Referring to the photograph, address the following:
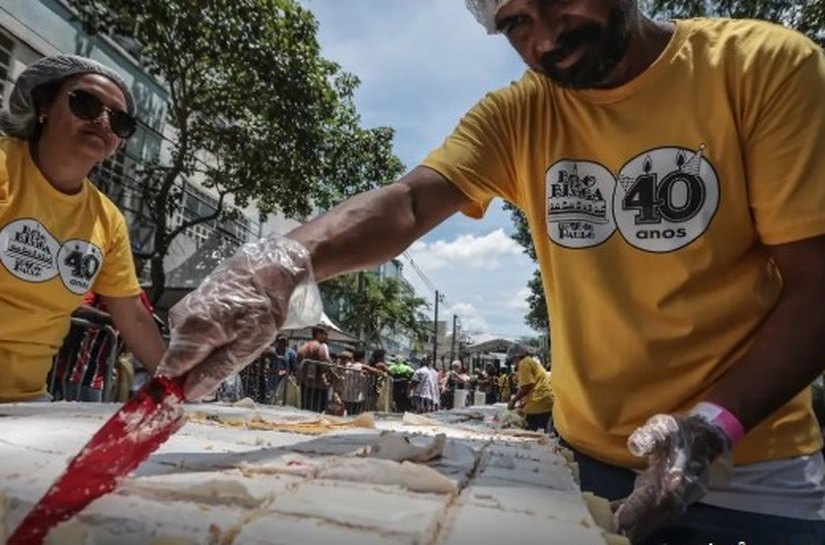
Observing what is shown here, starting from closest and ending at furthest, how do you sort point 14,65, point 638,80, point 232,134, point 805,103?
point 805,103
point 638,80
point 14,65
point 232,134

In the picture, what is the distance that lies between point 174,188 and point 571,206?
15223 mm

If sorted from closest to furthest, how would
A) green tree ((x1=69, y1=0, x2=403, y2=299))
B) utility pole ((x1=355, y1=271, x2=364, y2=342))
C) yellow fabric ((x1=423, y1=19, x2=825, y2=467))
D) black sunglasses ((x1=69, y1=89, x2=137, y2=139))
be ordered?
1. yellow fabric ((x1=423, y1=19, x2=825, y2=467))
2. black sunglasses ((x1=69, y1=89, x2=137, y2=139))
3. green tree ((x1=69, y1=0, x2=403, y2=299))
4. utility pole ((x1=355, y1=271, x2=364, y2=342))

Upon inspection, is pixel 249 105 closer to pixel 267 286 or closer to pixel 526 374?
pixel 526 374

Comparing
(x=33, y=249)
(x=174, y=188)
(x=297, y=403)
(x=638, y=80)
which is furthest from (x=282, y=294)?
(x=174, y=188)

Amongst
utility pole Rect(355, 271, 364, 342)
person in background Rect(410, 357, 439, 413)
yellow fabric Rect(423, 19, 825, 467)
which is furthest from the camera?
utility pole Rect(355, 271, 364, 342)

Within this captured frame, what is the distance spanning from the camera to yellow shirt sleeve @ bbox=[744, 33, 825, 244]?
51.8 inches

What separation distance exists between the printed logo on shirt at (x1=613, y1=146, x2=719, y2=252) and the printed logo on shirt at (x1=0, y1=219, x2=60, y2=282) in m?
2.07

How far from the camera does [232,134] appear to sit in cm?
1361

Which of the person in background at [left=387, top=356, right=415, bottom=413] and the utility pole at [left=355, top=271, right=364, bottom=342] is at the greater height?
the utility pole at [left=355, top=271, right=364, bottom=342]

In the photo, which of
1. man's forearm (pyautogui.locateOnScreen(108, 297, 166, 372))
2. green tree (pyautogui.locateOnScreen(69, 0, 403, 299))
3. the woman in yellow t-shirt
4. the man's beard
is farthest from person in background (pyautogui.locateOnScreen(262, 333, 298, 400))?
the man's beard

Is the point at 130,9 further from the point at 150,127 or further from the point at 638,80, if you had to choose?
the point at 638,80

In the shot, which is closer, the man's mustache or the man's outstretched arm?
the man's outstretched arm

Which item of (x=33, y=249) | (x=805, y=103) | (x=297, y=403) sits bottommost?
(x=297, y=403)

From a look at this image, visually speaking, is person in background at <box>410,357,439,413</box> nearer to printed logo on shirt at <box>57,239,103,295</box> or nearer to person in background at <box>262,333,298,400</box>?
person in background at <box>262,333,298,400</box>
